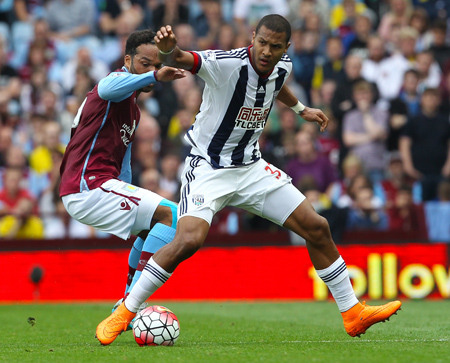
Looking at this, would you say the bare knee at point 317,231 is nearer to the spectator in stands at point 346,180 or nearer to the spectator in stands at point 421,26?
the spectator in stands at point 346,180

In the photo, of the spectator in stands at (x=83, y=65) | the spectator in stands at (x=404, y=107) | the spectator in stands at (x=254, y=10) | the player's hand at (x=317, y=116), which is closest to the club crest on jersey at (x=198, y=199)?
the player's hand at (x=317, y=116)

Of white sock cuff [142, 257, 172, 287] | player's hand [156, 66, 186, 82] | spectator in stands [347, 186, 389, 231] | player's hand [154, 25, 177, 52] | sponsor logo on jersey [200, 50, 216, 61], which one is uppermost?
player's hand [154, 25, 177, 52]

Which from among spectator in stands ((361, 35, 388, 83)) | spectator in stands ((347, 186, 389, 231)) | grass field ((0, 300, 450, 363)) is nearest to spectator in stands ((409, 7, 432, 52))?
spectator in stands ((361, 35, 388, 83))

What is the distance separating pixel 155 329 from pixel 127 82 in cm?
193

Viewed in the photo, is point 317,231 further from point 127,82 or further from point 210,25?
point 210,25

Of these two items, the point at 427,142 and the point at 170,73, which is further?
the point at 427,142

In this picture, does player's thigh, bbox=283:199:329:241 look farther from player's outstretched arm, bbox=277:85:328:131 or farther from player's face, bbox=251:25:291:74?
player's face, bbox=251:25:291:74

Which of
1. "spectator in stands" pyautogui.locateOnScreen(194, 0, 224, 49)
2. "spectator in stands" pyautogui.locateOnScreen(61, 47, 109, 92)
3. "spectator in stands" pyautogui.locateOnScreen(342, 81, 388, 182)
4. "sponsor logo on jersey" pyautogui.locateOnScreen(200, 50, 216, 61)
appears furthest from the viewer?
"spectator in stands" pyautogui.locateOnScreen(194, 0, 224, 49)

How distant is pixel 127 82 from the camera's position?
19.9 ft

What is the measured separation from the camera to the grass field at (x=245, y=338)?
17.0ft

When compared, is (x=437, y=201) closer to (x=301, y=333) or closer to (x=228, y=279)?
(x=228, y=279)

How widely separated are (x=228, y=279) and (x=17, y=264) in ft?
10.7

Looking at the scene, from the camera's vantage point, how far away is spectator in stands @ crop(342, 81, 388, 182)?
12.6 m

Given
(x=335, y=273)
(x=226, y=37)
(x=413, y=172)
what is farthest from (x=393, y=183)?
(x=335, y=273)
